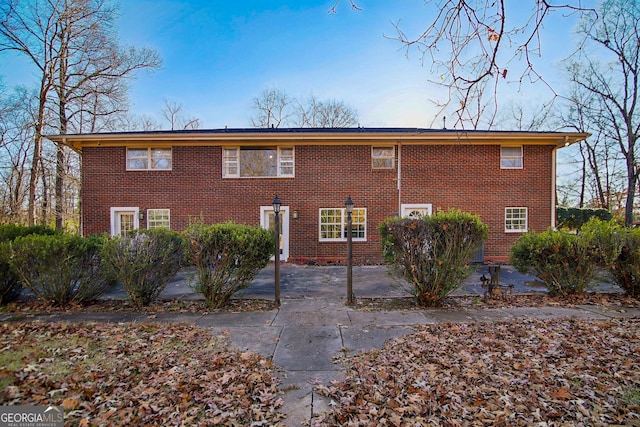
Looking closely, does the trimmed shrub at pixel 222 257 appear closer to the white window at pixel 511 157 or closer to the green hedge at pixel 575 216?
the white window at pixel 511 157

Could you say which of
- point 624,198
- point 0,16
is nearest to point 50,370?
point 0,16

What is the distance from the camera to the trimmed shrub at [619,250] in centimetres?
566

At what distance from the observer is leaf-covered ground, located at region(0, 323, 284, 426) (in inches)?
92.4

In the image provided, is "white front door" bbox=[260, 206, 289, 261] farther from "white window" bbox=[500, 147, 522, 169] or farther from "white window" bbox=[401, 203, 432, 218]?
"white window" bbox=[500, 147, 522, 169]

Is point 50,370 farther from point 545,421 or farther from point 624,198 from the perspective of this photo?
point 624,198

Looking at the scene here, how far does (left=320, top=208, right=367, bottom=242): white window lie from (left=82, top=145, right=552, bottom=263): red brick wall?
0.20 meters

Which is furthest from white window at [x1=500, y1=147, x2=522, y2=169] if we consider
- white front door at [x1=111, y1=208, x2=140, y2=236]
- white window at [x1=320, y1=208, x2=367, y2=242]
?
white front door at [x1=111, y1=208, x2=140, y2=236]

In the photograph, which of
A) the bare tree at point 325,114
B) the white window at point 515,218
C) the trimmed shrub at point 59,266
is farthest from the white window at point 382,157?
the bare tree at point 325,114

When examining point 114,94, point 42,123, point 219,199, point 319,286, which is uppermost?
point 114,94

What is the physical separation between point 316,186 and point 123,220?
778 cm

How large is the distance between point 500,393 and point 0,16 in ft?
73.2

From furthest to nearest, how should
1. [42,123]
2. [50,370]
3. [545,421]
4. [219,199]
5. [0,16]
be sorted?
[42,123]
[0,16]
[219,199]
[50,370]
[545,421]

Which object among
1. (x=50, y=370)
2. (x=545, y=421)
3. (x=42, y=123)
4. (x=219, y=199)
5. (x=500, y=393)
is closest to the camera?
(x=545, y=421)

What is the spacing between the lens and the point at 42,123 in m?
14.4
